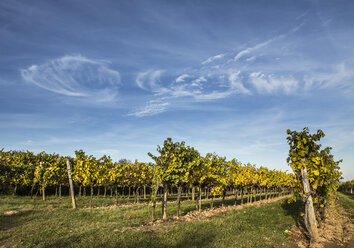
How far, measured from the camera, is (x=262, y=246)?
938 cm

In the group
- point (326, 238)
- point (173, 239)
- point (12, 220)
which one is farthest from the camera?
point (12, 220)

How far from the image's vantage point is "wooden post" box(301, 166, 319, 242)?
10.1 metres

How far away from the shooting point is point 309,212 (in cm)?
1055

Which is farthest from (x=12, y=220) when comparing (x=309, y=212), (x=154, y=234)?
(x=309, y=212)

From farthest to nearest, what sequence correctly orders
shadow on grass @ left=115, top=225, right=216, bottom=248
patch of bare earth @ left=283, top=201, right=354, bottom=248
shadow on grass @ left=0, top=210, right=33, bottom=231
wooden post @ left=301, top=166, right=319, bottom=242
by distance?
shadow on grass @ left=0, top=210, right=33, bottom=231
wooden post @ left=301, top=166, right=319, bottom=242
patch of bare earth @ left=283, top=201, right=354, bottom=248
shadow on grass @ left=115, top=225, right=216, bottom=248

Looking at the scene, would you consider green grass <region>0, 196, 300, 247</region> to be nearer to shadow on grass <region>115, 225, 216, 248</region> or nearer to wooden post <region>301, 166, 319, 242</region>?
shadow on grass <region>115, 225, 216, 248</region>

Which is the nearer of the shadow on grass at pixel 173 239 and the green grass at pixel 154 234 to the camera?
the shadow on grass at pixel 173 239

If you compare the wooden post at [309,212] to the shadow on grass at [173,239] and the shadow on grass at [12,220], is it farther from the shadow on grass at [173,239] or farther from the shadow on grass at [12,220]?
the shadow on grass at [12,220]

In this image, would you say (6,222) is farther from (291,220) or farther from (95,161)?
(291,220)

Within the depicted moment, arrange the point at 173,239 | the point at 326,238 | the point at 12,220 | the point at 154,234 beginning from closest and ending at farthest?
1. the point at 173,239
2. the point at 154,234
3. the point at 326,238
4. the point at 12,220

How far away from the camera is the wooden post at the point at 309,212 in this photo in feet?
33.2

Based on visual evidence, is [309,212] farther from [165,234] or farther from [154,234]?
[154,234]

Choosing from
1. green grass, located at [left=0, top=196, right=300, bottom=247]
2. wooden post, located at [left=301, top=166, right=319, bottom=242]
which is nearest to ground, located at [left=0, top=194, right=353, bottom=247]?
green grass, located at [left=0, top=196, right=300, bottom=247]

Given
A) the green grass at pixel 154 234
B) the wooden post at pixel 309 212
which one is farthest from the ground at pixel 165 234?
the wooden post at pixel 309 212
